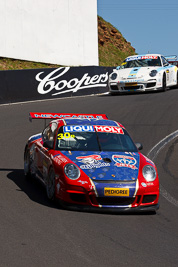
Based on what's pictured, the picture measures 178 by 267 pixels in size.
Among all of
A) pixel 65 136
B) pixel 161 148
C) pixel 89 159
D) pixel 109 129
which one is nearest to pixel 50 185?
pixel 89 159

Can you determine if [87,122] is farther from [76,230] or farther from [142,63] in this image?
[142,63]

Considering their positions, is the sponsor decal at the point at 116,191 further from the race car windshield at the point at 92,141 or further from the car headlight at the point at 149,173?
the race car windshield at the point at 92,141

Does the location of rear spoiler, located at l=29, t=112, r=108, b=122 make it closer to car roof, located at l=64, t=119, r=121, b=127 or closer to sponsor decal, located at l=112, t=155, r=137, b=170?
car roof, located at l=64, t=119, r=121, b=127

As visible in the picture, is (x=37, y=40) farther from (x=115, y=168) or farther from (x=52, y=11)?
(x=115, y=168)

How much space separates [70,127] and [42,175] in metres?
0.86

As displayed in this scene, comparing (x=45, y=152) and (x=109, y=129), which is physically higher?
(x=109, y=129)

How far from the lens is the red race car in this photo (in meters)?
7.43

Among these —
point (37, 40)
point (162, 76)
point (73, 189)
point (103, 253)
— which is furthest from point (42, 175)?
point (37, 40)

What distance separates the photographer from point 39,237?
234 inches

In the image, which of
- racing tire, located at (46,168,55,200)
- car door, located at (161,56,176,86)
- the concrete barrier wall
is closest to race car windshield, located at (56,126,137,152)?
racing tire, located at (46,168,55,200)

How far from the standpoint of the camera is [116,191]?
24.3ft

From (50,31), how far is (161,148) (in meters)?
20.3

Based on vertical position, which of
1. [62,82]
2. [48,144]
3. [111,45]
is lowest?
[62,82]

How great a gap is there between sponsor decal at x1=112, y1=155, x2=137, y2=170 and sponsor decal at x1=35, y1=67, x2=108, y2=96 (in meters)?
14.2
